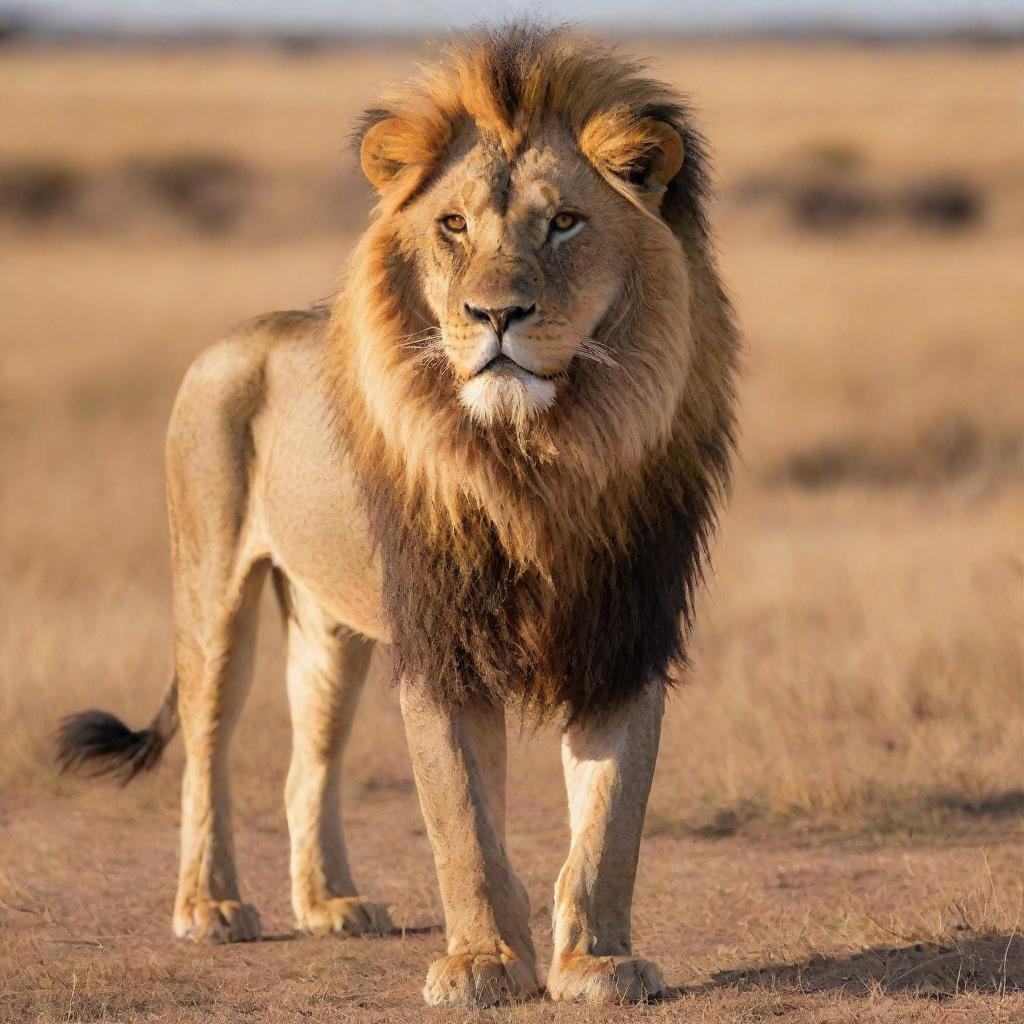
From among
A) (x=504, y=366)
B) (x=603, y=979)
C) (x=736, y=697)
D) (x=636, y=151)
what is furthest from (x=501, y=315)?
(x=736, y=697)

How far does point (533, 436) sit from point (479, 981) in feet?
3.26

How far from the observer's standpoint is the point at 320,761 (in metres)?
4.79

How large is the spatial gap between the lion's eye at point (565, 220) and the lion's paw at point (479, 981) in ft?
4.34

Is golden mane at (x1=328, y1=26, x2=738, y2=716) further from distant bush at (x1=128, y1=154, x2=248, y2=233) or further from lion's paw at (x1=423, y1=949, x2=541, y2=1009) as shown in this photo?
distant bush at (x1=128, y1=154, x2=248, y2=233)

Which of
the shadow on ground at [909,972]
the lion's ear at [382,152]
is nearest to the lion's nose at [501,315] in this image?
the lion's ear at [382,152]

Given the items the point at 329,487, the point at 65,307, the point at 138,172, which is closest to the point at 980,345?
the point at 65,307

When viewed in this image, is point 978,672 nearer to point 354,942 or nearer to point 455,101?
point 354,942

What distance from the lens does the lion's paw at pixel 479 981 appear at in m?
3.48

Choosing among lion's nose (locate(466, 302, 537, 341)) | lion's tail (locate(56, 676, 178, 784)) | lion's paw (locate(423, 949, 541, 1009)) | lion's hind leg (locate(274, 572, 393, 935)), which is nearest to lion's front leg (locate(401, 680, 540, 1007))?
lion's paw (locate(423, 949, 541, 1009))

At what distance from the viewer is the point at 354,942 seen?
14.5ft

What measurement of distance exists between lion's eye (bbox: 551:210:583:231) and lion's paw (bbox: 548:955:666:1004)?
4.33 ft

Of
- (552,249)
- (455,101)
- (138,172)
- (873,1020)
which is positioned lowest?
(138,172)

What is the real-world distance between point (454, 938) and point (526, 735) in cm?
309

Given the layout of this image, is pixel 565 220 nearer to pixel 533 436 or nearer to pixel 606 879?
pixel 533 436
